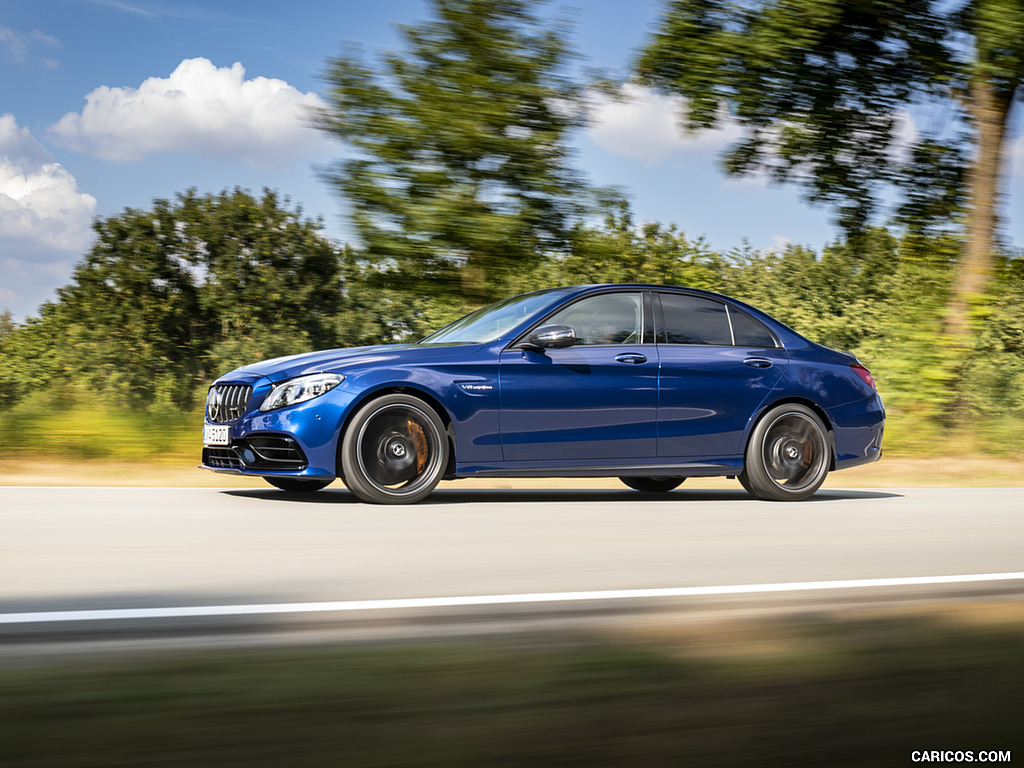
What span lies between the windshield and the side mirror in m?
0.23

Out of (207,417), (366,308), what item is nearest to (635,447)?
(207,417)

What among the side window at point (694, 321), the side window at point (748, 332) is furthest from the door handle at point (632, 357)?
the side window at point (748, 332)

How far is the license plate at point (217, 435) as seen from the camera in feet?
28.5

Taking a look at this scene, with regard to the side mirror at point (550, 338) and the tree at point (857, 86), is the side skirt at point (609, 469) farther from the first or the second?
the tree at point (857, 86)

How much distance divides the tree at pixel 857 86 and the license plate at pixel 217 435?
10636 mm

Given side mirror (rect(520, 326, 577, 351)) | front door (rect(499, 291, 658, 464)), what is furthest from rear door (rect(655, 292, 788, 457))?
side mirror (rect(520, 326, 577, 351))

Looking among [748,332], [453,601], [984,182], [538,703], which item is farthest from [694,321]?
[984,182]

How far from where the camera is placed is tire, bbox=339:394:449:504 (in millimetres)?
8375

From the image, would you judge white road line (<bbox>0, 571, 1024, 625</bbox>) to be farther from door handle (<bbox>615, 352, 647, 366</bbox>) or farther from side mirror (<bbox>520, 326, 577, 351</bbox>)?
door handle (<bbox>615, 352, 647, 366</bbox>)

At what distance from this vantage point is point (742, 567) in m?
5.94

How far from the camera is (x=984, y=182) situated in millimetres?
17219

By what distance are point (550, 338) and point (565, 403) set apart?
1.65 ft

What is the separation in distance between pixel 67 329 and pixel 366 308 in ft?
34.0

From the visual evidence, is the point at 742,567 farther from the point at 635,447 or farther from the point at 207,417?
the point at 207,417
